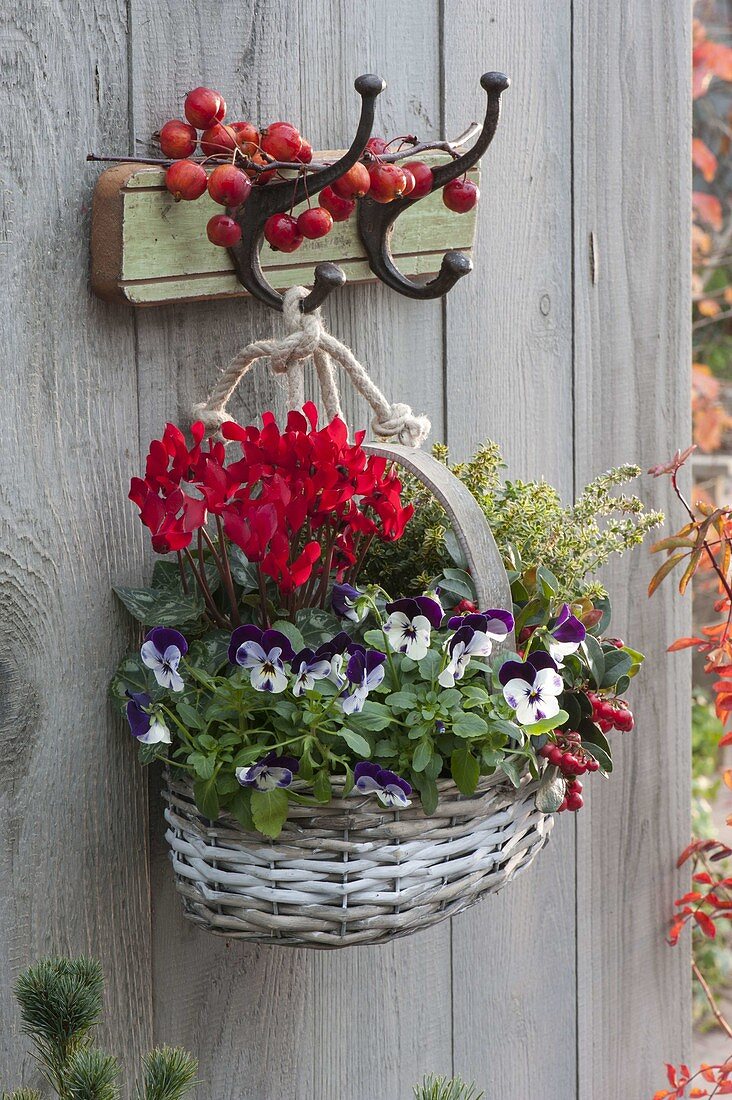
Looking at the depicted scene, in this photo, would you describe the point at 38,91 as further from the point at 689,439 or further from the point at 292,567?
the point at 689,439

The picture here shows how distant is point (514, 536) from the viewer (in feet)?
3.40

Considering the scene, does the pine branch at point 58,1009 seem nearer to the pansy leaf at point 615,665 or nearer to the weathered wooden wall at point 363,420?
the weathered wooden wall at point 363,420

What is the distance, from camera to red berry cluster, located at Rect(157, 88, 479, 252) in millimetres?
908

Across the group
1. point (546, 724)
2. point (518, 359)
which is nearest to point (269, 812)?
point (546, 724)

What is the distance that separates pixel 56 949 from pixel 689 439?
107cm

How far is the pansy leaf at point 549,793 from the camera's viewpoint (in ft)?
3.06

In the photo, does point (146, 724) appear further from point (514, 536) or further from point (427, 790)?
point (514, 536)

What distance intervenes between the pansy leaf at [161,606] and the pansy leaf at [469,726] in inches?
9.0

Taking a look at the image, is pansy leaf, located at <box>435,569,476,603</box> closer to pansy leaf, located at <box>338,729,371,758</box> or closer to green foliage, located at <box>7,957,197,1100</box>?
pansy leaf, located at <box>338,729,371,758</box>

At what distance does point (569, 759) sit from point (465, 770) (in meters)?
0.12

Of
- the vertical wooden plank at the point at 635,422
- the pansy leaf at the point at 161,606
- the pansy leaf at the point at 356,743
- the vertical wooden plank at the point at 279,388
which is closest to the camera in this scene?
the pansy leaf at the point at 356,743

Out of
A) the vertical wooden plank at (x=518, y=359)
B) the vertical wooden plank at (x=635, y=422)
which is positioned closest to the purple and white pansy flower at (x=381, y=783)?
the vertical wooden plank at (x=518, y=359)

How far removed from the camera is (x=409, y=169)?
103 centimetres

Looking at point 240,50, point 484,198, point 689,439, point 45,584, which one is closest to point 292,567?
point 45,584
